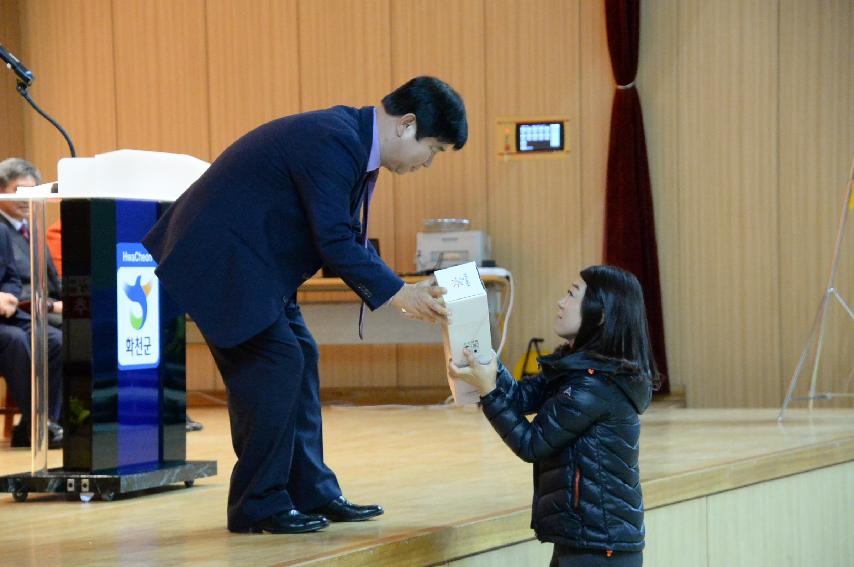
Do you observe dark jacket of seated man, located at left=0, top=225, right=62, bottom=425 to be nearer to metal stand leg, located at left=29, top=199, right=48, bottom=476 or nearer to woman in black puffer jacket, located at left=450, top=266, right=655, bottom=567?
metal stand leg, located at left=29, top=199, right=48, bottom=476

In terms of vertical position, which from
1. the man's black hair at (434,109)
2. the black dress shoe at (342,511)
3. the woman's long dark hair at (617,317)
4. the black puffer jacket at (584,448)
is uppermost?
the man's black hair at (434,109)

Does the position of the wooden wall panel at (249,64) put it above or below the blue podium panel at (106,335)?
above

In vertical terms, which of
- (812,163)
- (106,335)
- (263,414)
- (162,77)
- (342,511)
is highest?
(162,77)

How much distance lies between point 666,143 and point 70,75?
3.81m

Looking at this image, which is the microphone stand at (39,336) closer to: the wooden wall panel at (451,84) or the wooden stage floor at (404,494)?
the wooden stage floor at (404,494)

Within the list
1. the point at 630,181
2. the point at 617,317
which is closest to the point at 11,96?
the point at 630,181

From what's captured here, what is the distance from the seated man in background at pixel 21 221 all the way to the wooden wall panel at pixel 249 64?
2.31m

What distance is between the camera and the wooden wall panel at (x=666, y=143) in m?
6.55

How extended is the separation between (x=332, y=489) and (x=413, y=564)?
10.8 inches

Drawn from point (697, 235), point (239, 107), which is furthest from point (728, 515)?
point (239, 107)

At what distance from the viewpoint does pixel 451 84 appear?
6.88 m

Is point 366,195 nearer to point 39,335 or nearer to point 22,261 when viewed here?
point 39,335

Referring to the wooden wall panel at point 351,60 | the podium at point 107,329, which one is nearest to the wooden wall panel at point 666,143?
the wooden wall panel at point 351,60

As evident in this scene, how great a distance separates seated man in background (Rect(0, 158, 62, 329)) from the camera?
4852 millimetres
